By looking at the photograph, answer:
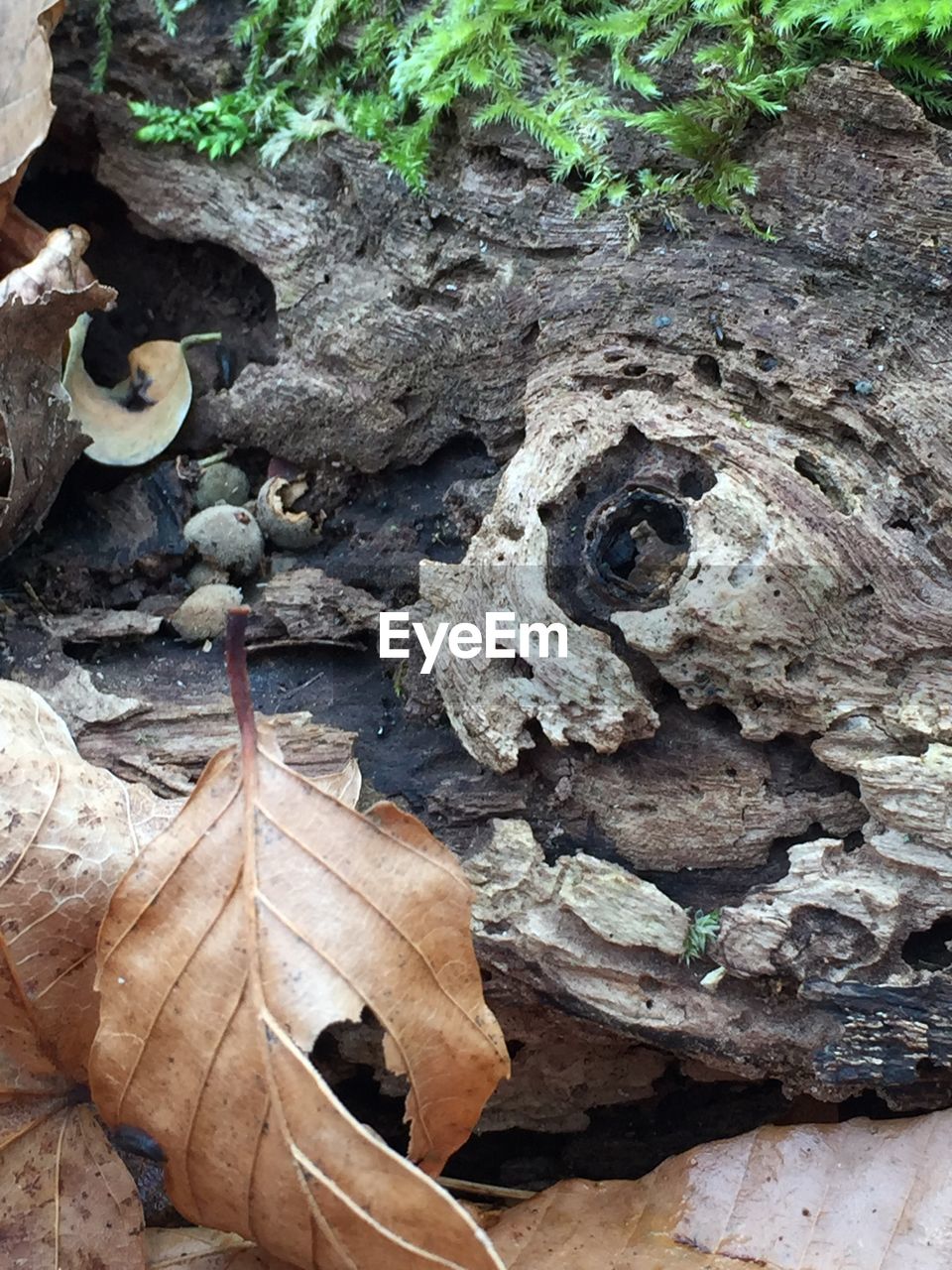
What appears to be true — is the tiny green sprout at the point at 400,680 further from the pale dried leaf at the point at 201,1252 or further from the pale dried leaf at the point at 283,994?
the pale dried leaf at the point at 201,1252

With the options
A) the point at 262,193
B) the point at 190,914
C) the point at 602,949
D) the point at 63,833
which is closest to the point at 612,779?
the point at 602,949

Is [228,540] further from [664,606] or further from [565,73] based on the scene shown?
[565,73]

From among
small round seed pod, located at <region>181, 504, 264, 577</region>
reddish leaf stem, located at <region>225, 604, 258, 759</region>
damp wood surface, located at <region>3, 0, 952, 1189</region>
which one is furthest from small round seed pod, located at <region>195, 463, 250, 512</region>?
reddish leaf stem, located at <region>225, 604, 258, 759</region>

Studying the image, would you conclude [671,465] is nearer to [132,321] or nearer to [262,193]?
[262,193]

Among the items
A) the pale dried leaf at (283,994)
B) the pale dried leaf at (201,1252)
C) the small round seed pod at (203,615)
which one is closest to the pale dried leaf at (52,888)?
the pale dried leaf at (283,994)

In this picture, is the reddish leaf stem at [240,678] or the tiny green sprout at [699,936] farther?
the tiny green sprout at [699,936]

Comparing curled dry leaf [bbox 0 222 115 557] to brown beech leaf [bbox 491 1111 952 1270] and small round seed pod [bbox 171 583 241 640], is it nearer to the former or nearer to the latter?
small round seed pod [bbox 171 583 241 640]
